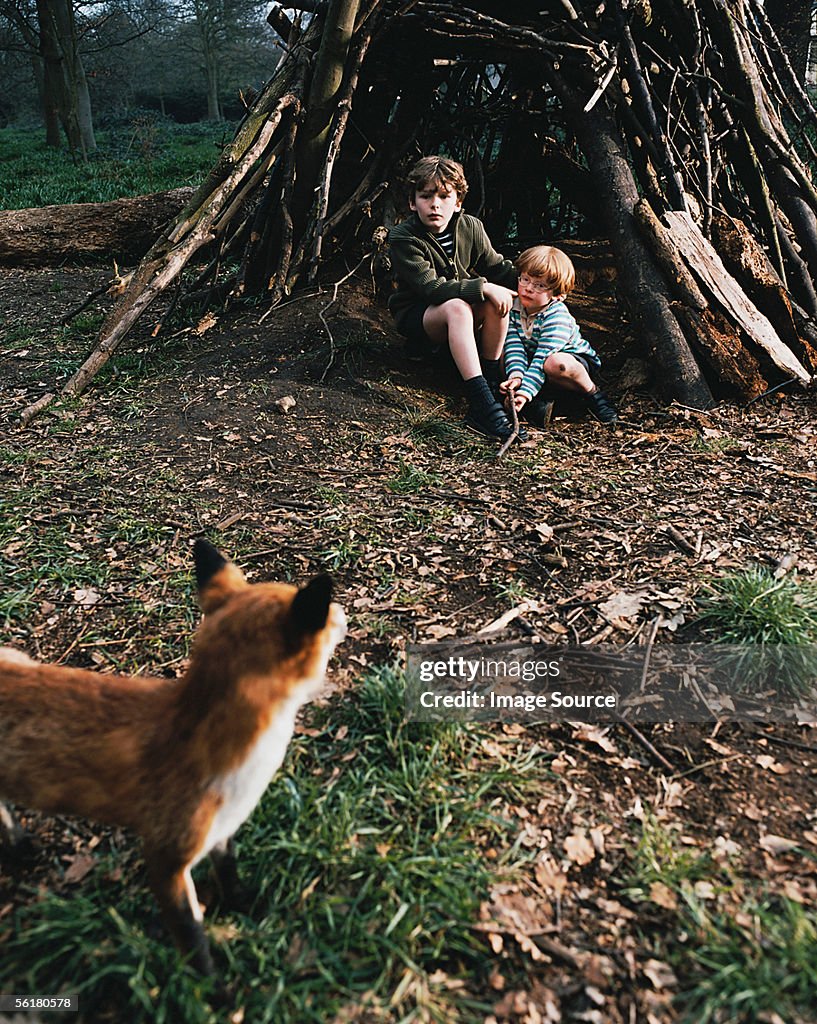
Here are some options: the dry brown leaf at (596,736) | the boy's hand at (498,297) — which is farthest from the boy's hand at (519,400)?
the dry brown leaf at (596,736)

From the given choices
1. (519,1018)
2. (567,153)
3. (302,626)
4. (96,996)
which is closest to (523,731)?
(519,1018)

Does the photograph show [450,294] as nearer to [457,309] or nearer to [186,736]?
[457,309]

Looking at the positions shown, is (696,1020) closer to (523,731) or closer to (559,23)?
(523,731)

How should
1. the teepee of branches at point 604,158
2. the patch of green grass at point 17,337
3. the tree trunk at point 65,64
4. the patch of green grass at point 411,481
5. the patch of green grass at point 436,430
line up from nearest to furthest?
the patch of green grass at point 411,481 < the patch of green grass at point 436,430 < the teepee of branches at point 604,158 < the patch of green grass at point 17,337 < the tree trunk at point 65,64

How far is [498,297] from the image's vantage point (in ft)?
15.8

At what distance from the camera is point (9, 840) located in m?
2.05

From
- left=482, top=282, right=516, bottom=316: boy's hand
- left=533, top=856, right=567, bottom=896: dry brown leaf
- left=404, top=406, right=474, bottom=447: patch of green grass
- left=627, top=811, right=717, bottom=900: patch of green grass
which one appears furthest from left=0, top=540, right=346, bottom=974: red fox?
left=482, top=282, right=516, bottom=316: boy's hand

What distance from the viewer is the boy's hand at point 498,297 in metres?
4.83

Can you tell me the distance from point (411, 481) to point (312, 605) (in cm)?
273

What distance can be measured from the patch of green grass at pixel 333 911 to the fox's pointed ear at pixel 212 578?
2.48 feet

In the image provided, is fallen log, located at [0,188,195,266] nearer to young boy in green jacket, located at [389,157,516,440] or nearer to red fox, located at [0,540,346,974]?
young boy in green jacket, located at [389,157,516,440]

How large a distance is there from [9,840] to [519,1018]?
144 cm

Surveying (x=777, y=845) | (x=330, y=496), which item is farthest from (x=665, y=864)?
(x=330, y=496)

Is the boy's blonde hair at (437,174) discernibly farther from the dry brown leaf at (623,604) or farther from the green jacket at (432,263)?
the dry brown leaf at (623,604)
